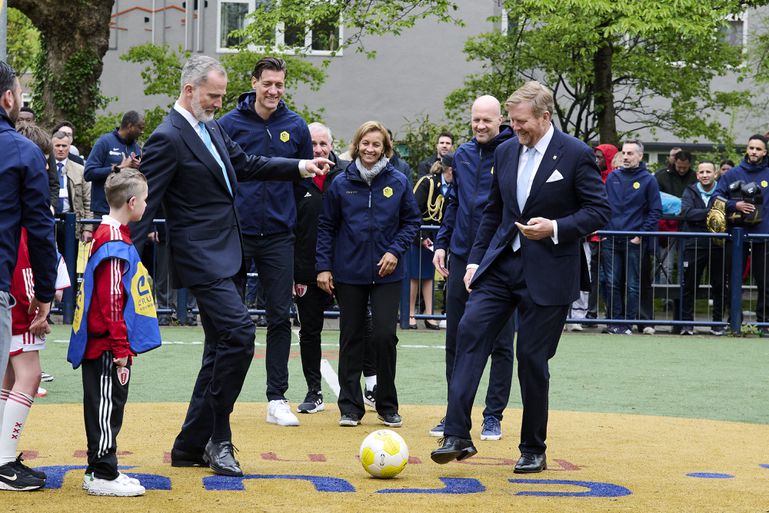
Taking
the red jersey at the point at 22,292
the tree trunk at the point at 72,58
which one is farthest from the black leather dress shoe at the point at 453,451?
the tree trunk at the point at 72,58

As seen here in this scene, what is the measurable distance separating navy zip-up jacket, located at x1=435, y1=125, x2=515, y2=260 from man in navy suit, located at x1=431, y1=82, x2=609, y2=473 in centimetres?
99

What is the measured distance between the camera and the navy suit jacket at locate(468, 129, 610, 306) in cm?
688

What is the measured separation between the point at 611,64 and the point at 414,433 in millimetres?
16809

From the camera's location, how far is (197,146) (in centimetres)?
668

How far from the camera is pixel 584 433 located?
8.28 m

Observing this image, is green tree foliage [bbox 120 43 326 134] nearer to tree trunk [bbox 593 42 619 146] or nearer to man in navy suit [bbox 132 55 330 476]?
tree trunk [bbox 593 42 619 146]

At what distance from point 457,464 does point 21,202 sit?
287 cm

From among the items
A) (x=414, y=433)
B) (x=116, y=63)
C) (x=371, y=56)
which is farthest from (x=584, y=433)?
(x=116, y=63)

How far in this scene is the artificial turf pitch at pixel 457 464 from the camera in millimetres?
5941

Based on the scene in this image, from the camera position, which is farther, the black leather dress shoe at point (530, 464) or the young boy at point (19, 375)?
the black leather dress shoe at point (530, 464)

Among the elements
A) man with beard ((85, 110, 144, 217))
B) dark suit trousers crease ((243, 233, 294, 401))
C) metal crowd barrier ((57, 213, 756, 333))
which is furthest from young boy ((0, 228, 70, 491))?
metal crowd barrier ((57, 213, 756, 333))

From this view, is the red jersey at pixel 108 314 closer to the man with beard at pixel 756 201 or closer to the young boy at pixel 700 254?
the young boy at pixel 700 254

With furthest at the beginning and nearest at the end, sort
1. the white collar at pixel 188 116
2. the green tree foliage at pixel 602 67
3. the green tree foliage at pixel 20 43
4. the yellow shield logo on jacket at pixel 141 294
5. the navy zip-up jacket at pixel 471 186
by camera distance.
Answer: the green tree foliage at pixel 20 43 → the green tree foliage at pixel 602 67 → the navy zip-up jacket at pixel 471 186 → the white collar at pixel 188 116 → the yellow shield logo on jacket at pixel 141 294

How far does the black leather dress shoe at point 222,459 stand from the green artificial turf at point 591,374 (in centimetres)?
296
